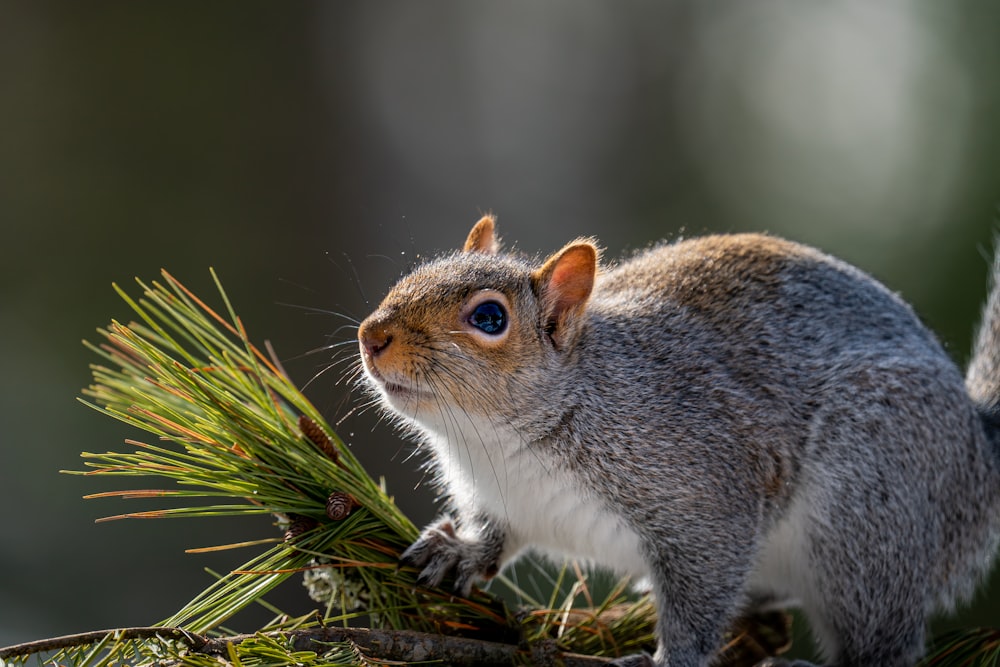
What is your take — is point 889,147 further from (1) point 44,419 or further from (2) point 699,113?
(1) point 44,419

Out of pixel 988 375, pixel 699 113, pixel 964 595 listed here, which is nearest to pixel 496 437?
pixel 964 595

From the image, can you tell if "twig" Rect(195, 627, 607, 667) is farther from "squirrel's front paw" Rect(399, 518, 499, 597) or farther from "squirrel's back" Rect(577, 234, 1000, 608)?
"squirrel's back" Rect(577, 234, 1000, 608)

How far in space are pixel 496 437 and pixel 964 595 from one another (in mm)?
1166

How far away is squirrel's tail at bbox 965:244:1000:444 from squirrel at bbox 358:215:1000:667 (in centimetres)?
8

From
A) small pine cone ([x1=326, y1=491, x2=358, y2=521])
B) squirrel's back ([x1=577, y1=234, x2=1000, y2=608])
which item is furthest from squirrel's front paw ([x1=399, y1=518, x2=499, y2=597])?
squirrel's back ([x1=577, y1=234, x2=1000, y2=608])

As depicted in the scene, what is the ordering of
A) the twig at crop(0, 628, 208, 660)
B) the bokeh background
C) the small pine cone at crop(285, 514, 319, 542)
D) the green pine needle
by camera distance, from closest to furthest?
1. the twig at crop(0, 628, 208, 660)
2. the green pine needle
3. the small pine cone at crop(285, 514, 319, 542)
4. the bokeh background

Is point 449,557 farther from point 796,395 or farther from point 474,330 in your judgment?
point 796,395

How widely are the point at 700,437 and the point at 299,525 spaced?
31.9 inches

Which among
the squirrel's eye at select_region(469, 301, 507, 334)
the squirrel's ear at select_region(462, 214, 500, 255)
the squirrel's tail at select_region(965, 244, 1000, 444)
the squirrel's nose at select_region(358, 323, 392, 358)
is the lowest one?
the squirrel's tail at select_region(965, 244, 1000, 444)

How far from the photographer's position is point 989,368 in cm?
238

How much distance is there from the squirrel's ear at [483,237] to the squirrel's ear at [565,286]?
11.5 inches

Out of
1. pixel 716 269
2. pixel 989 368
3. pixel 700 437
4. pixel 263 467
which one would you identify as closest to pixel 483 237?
pixel 716 269

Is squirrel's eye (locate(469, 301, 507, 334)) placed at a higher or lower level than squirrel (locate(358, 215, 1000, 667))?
higher

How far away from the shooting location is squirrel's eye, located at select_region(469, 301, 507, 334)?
1.80 metres
